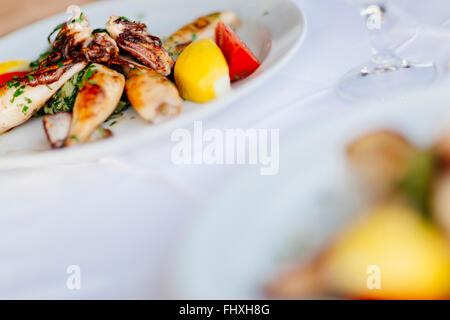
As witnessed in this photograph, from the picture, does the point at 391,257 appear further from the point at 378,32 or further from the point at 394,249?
the point at 378,32

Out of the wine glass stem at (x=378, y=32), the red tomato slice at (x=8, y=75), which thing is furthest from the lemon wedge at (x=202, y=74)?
the red tomato slice at (x=8, y=75)

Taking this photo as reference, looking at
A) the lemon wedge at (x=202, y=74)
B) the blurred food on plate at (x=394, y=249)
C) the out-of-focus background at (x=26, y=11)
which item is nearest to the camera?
the blurred food on plate at (x=394, y=249)

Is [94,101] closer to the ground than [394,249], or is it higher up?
higher up

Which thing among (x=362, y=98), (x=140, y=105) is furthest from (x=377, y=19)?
(x=140, y=105)

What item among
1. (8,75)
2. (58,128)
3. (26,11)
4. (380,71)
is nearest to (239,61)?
(380,71)

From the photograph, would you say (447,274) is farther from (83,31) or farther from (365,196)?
(83,31)

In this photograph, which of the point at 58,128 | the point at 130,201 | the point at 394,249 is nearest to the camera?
the point at 394,249

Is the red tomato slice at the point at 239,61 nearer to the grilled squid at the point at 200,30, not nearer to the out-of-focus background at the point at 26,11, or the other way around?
the grilled squid at the point at 200,30
